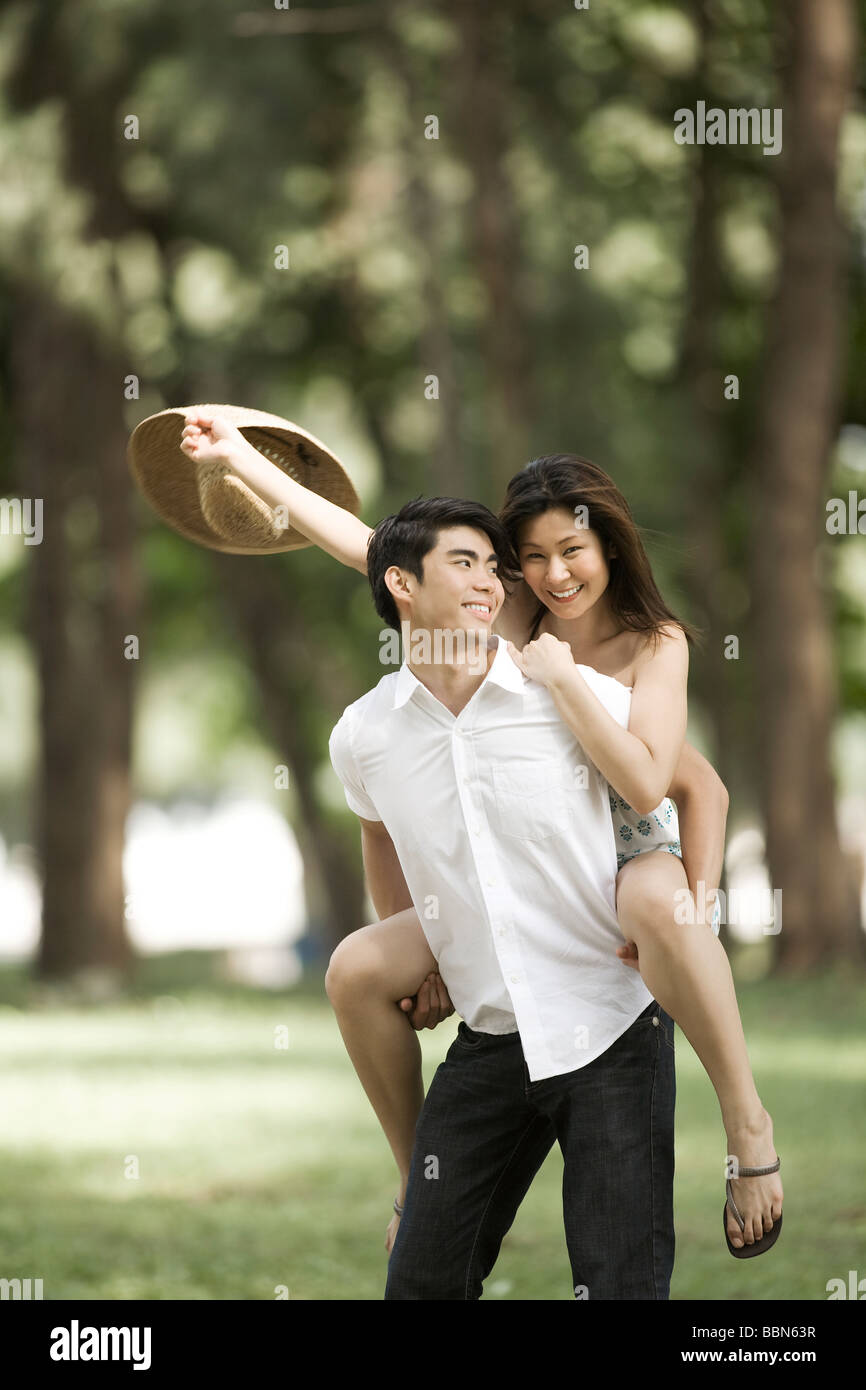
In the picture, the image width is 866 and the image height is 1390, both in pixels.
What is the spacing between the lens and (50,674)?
18062 millimetres

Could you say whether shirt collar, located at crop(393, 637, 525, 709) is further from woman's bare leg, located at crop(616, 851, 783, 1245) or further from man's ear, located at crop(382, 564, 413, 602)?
woman's bare leg, located at crop(616, 851, 783, 1245)

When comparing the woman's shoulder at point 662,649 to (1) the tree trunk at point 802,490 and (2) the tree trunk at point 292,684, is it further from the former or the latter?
(2) the tree trunk at point 292,684

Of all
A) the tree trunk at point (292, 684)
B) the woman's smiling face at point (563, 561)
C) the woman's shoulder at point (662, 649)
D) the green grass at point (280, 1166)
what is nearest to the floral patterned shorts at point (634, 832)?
the woman's shoulder at point (662, 649)

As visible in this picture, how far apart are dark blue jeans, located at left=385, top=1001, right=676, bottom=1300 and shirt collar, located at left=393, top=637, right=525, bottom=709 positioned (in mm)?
706

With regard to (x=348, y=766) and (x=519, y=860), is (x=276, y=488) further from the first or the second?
(x=519, y=860)

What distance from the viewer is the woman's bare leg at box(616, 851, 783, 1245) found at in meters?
3.36

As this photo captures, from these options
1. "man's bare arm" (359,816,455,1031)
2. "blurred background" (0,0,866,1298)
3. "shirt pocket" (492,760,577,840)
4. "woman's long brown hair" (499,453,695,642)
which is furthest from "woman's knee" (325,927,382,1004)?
"blurred background" (0,0,866,1298)

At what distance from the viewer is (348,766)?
146 inches

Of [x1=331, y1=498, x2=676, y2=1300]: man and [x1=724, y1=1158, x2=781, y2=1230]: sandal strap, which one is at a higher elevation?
[x1=331, y1=498, x2=676, y2=1300]: man

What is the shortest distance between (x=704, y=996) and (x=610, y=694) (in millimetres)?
613

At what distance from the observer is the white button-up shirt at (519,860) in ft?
11.4

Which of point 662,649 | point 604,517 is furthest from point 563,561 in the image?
point 662,649

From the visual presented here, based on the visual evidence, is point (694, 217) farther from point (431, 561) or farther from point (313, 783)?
point (431, 561)

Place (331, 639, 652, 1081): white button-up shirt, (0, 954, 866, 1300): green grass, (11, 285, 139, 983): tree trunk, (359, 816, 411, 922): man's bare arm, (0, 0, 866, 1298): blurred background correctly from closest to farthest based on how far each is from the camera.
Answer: (331, 639, 652, 1081): white button-up shirt → (359, 816, 411, 922): man's bare arm → (0, 954, 866, 1300): green grass → (0, 0, 866, 1298): blurred background → (11, 285, 139, 983): tree trunk
